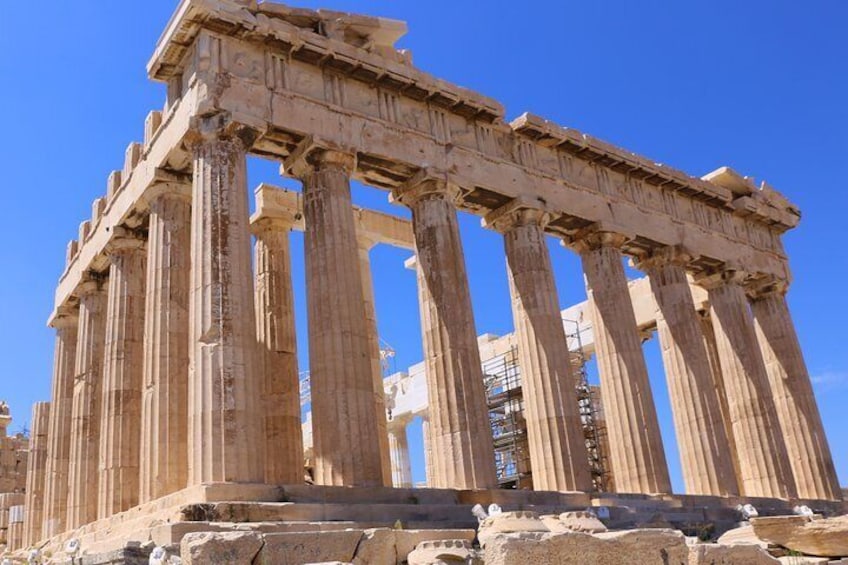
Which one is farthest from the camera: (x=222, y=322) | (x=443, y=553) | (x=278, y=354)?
(x=278, y=354)

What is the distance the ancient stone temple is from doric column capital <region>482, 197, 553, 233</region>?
0.20 ft

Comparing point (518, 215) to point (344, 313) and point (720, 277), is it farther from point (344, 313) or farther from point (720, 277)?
point (720, 277)

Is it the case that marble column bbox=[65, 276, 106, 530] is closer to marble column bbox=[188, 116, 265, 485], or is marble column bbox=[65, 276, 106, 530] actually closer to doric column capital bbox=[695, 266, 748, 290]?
marble column bbox=[188, 116, 265, 485]

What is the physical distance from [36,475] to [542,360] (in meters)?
16.1

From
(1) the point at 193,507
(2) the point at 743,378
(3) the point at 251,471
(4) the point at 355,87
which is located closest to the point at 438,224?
(4) the point at 355,87

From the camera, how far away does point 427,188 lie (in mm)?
21188

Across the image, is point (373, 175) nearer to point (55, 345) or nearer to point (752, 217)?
point (55, 345)

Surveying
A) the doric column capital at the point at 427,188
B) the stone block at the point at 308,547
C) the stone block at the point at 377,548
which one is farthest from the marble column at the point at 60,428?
the stone block at the point at 308,547

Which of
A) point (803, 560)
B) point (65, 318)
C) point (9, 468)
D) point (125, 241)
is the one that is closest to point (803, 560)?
point (803, 560)

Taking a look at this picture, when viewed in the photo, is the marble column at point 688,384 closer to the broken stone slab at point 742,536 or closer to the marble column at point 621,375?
the marble column at point 621,375

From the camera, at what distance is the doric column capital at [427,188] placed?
21.1 meters

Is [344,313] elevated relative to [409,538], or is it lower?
elevated

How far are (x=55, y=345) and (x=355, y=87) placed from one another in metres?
13.5

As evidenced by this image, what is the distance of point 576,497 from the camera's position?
1994cm
